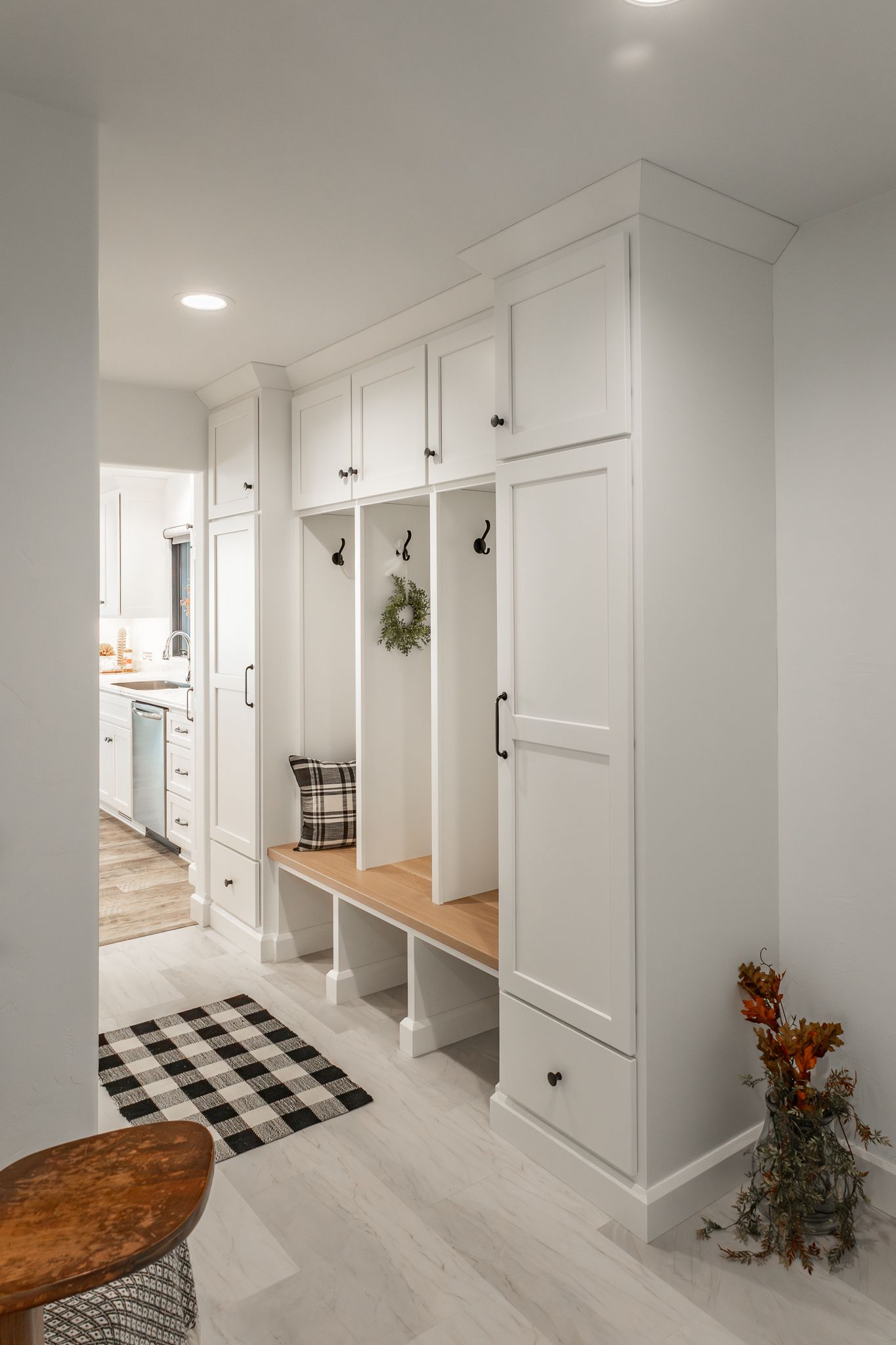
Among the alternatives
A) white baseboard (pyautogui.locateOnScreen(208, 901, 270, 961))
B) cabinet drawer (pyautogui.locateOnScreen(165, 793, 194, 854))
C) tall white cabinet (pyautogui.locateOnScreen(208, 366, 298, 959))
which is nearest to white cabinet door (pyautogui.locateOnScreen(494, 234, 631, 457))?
tall white cabinet (pyautogui.locateOnScreen(208, 366, 298, 959))

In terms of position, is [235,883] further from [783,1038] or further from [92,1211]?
[92,1211]

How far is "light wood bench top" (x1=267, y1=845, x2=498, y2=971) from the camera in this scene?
2756mm

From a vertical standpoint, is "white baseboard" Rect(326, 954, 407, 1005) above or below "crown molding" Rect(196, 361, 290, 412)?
below

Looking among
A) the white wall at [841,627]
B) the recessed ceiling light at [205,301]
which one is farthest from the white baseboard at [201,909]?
the white wall at [841,627]

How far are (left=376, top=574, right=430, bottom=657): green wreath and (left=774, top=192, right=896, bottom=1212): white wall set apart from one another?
146 cm

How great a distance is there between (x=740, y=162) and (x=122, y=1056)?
319cm

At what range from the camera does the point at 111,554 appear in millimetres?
6707

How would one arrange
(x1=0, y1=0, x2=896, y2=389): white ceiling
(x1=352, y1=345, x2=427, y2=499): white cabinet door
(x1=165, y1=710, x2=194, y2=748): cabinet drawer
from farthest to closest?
1. (x1=165, y1=710, x2=194, y2=748): cabinet drawer
2. (x1=352, y1=345, x2=427, y2=499): white cabinet door
3. (x1=0, y1=0, x2=896, y2=389): white ceiling

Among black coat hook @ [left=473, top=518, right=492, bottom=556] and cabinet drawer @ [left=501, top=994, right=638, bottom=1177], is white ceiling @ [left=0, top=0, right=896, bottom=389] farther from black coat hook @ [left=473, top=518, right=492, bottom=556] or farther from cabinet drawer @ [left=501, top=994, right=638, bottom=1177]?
cabinet drawer @ [left=501, top=994, right=638, bottom=1177]

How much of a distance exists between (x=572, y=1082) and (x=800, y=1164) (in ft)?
1.82

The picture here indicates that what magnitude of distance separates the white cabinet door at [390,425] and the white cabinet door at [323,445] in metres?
0.06

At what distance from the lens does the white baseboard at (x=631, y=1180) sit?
7.00 ft

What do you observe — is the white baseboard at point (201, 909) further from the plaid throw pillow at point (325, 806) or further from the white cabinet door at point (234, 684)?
the plaid throw pillow at point (325, 806)

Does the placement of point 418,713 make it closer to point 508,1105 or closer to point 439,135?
point 508,1105
